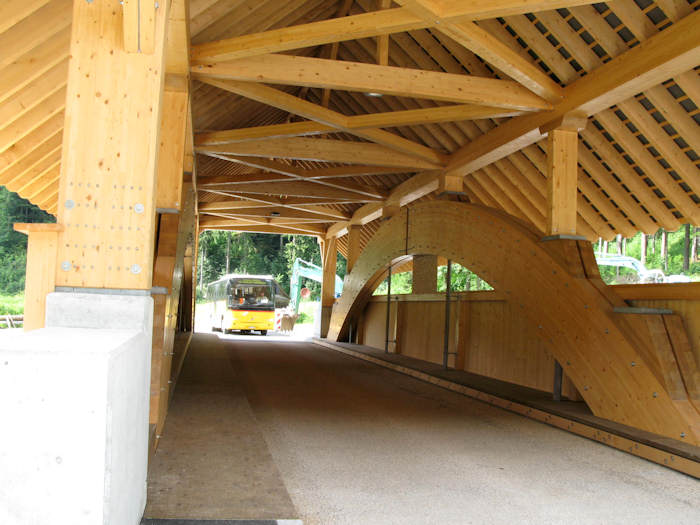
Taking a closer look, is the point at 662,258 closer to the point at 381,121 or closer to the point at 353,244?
the point at 353,244

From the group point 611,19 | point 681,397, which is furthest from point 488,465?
point 611,19

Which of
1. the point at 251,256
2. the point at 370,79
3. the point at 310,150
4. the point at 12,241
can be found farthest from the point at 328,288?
the point at 12,241

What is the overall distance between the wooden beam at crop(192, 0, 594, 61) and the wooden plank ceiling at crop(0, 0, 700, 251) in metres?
0.01

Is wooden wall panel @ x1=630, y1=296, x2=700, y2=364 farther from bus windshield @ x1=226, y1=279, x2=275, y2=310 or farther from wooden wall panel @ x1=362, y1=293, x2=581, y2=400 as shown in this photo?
bus windshield @ x1=226, y1=279, x2=275, y2=310

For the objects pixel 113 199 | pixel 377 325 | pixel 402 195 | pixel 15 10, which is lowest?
pixel 377 325

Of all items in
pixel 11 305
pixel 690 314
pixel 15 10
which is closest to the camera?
pixel 15 10

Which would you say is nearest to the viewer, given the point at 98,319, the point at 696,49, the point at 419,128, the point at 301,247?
the point at 98,319

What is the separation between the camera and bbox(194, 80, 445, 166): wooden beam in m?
7.33

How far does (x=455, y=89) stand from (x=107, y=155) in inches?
193

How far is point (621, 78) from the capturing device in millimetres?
6188

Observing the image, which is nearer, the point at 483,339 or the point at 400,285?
the point at 483,339

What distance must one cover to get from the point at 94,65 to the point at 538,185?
765cm

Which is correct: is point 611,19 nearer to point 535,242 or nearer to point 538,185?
point 535,242

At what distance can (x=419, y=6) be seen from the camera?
5.46 meters
